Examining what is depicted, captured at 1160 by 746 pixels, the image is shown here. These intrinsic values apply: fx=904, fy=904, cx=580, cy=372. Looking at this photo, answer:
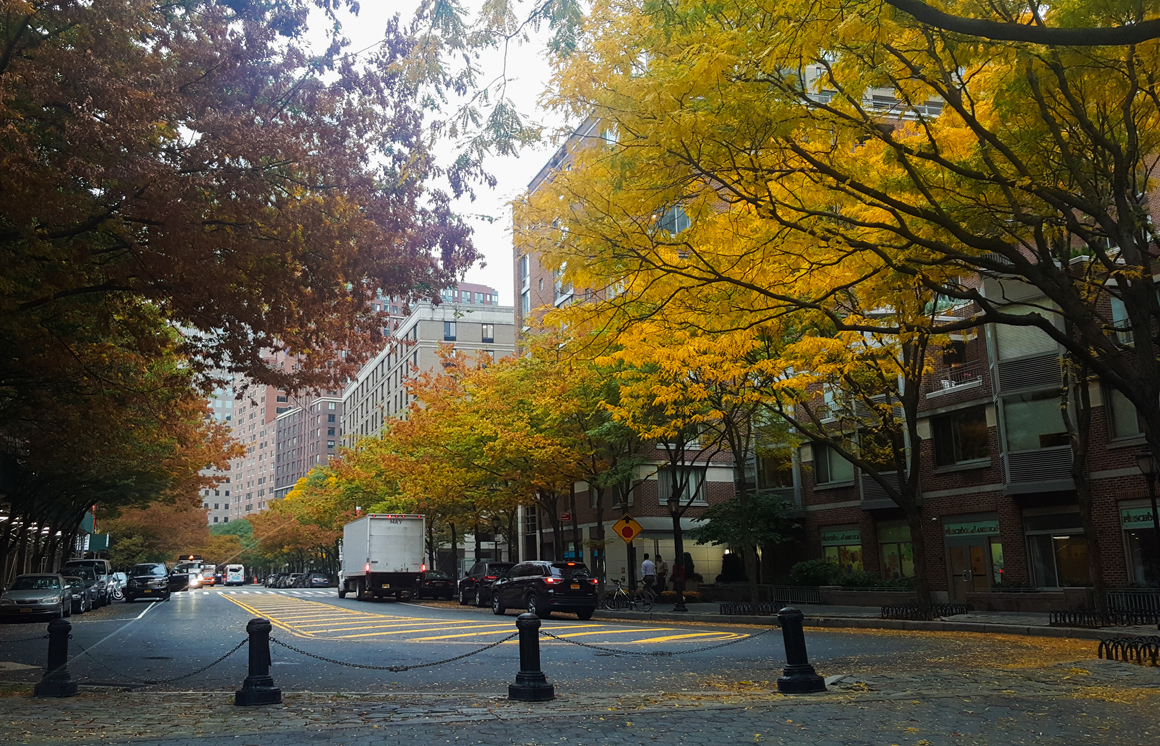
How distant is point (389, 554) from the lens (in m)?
43.3

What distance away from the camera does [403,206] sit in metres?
13.8

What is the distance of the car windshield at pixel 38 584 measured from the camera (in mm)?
30188

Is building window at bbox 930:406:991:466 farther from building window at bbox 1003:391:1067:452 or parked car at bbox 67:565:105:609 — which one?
parked car at bbox 67:565:105:609

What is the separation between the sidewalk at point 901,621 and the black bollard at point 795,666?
7.83m

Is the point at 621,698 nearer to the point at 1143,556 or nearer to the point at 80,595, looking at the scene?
the point at 1143,556

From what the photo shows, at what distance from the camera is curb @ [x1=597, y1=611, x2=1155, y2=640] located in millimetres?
18688

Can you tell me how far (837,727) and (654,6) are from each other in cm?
780

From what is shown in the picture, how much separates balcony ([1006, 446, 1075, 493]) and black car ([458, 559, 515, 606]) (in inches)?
717

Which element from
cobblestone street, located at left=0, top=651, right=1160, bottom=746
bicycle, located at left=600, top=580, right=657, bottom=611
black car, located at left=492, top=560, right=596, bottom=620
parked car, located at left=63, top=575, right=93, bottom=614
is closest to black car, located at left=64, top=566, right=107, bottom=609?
parked car, located at left=63, top=575, right=93, bottom=614

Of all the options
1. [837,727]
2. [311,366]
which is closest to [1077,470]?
[837,727]

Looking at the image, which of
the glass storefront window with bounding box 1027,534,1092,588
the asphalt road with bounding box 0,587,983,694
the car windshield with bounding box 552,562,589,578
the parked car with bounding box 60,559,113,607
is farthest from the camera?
the parked car with bounding box 60,559,113,607

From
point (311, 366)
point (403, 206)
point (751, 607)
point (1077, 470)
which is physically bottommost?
point (751, 607)

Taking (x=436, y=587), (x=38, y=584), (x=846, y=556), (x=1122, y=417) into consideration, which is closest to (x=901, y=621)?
(x=1122, y=417)

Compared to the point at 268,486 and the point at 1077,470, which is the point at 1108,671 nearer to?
the point at 1077,470
